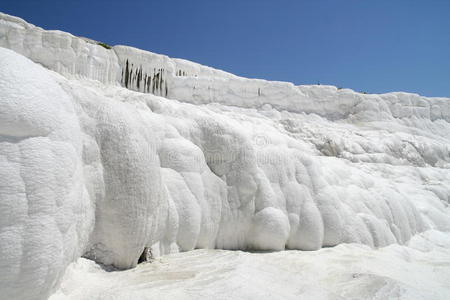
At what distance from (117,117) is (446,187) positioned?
738 centimetres

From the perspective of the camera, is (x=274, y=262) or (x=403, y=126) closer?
(x=274, y=262)

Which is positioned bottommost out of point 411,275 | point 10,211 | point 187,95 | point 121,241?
point 411,275

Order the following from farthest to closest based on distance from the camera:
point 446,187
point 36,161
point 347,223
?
point 446,187 → point 347,223 → point 36,161

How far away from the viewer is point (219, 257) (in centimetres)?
273

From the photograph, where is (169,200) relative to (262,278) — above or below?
above

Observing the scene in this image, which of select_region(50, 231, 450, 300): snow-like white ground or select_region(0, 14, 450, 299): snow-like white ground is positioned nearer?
select_region(0, 14, 450, 299): snow-like white ground

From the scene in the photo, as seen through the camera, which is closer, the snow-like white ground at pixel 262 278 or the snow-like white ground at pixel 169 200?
the snow-like white ground at pixel 169 200

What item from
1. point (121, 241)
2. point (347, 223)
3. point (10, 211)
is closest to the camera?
point (10, 211)

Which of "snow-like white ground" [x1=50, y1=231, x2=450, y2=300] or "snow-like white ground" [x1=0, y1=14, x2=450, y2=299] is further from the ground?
"snow-like white ground" [x1=0, y1=14, x2=450, y2=299]

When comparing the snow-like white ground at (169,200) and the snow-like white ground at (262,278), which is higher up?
the snow-like white ground at (169,200)

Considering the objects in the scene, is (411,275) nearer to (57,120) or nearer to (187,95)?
(57,120)

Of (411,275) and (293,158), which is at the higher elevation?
(293,158)

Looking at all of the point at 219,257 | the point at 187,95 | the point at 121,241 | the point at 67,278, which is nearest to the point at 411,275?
the point at 219,257

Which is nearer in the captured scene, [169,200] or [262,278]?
[262,278]
